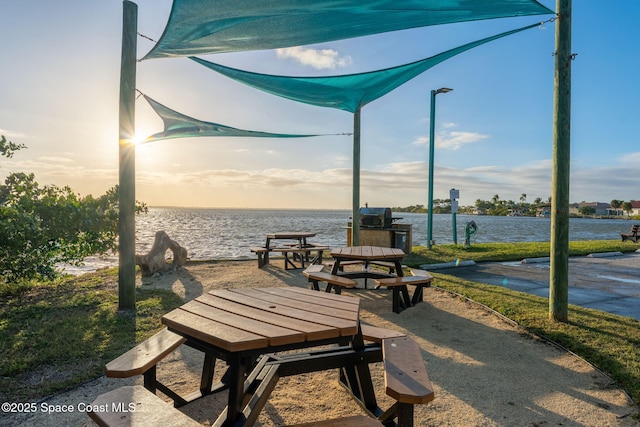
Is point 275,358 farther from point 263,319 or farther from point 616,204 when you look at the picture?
point 616,204

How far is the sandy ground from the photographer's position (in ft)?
7.34

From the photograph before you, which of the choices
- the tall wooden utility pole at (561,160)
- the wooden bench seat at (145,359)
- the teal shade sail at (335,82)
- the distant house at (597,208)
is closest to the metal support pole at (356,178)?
the teal shade sail at (335,82)

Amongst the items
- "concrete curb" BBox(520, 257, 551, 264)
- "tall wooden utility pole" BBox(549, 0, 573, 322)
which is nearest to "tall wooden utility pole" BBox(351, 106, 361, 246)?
"tall wooden utility pole" BBox(549, 0, 573, 322)

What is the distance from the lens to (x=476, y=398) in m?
2.46

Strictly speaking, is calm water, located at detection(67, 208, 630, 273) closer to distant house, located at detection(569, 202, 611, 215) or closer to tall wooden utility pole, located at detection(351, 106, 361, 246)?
tall wooden utility pole, located at detection(351, 106, 361, 246)

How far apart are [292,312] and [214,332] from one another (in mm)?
493

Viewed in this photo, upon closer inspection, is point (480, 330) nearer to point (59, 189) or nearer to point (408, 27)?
point (408, 27)

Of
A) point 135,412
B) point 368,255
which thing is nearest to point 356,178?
point 368,255

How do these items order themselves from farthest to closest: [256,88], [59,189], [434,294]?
[256,88], [59,189], [434,294]

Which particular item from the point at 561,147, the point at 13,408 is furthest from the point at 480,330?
the point at 13,408

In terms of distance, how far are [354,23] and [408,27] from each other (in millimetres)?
735

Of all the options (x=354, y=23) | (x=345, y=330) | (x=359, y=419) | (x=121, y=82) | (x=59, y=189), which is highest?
(x=354, y=23)

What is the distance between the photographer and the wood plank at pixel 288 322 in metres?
1.76

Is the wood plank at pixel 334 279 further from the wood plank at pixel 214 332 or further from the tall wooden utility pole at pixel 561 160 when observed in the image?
the wood plank at pixel 214 332
